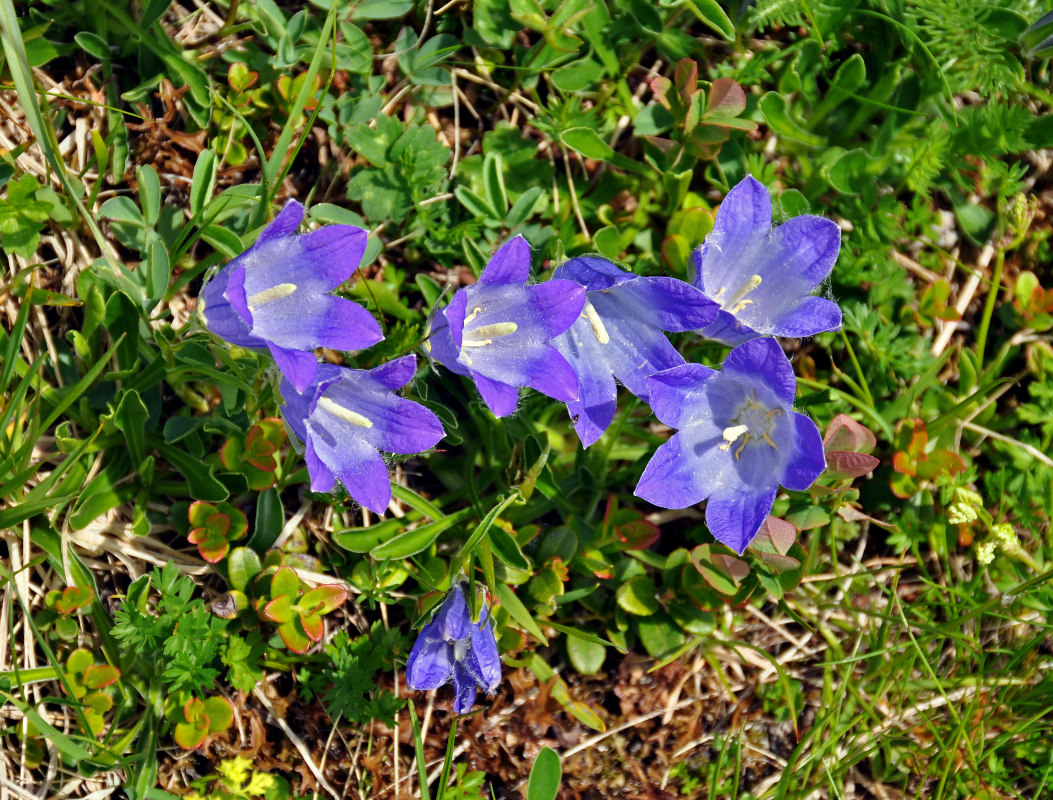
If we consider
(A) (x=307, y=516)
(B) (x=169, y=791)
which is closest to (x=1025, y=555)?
(A) (x=307, y=516)

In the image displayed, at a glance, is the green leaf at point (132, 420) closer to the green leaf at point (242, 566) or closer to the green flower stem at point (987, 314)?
the green leaf at point (242, 566)

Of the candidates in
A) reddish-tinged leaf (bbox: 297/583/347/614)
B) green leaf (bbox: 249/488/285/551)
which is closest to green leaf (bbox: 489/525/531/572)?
reddish-tinged leaf (bbox: 297/583/347/614)

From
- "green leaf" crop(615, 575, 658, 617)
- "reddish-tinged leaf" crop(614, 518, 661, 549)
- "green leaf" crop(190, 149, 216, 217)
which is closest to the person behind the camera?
"green leaf" crop(190, 149, 216, 217)

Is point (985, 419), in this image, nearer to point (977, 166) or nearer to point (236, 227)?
point (977, 166)

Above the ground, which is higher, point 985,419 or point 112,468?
point 112,468

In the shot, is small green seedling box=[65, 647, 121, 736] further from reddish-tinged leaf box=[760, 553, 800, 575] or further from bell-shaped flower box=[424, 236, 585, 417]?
reddish-tinged leaf box=[760, 553, 800, 575]

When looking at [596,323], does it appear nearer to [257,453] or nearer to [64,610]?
[257,453]
